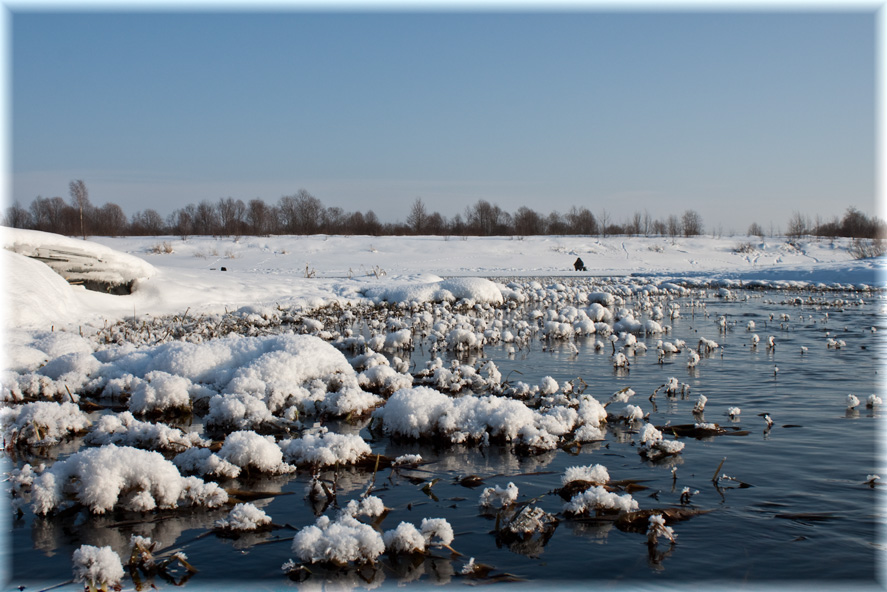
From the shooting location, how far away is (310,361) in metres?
7.66

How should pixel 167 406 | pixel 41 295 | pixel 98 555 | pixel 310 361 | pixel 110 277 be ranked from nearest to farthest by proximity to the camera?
pixel 98 555, pixel 167 406, pixel 310 361, pixel 41 295, pixel 110 277

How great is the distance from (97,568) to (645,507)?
326cm

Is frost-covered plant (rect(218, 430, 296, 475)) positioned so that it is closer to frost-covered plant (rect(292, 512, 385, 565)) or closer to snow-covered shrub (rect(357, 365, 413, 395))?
frost-covered plant (rect(292, 512, 385, 565))

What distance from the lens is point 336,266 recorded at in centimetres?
3756

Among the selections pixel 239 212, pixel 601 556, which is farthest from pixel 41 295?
pixel 239 212

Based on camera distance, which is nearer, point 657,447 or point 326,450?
point 326,450

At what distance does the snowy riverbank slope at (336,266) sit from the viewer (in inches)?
481

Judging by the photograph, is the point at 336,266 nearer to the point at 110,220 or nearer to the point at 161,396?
the point at 161,396

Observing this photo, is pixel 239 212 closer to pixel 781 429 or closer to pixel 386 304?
pixel 386 304

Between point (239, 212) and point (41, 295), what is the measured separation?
70.0 m

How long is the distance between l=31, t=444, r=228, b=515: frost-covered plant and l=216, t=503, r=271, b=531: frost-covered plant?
384 millimetres

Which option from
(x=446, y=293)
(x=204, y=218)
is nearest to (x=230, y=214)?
(x=204, y=218)

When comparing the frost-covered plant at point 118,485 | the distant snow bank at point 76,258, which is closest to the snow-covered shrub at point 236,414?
the frost-covered plant at point 118,485

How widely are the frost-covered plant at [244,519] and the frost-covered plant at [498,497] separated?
1395mm
